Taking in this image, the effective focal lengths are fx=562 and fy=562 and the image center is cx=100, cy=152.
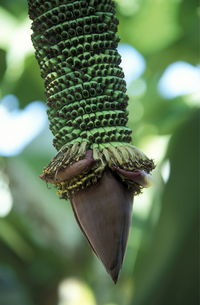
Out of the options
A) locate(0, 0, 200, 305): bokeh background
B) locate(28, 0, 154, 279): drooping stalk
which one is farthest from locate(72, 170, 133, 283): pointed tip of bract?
locate(0, 0, 200, 305): bokeh background

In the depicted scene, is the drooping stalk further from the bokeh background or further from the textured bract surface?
the bokeh background

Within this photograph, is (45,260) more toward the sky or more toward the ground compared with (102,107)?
more toward the ground

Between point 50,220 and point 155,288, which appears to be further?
point 50,220

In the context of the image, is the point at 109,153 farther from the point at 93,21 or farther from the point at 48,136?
the point at 48,136

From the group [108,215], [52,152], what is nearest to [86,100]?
[108,215]

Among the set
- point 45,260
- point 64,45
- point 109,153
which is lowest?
point 45,260

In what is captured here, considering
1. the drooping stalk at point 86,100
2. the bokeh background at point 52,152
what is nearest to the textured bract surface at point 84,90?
the drooping stalk at point 86,100

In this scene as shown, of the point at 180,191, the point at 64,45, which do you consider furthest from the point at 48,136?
the point at 64,45

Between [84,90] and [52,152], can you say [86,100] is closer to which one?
[84,90]
